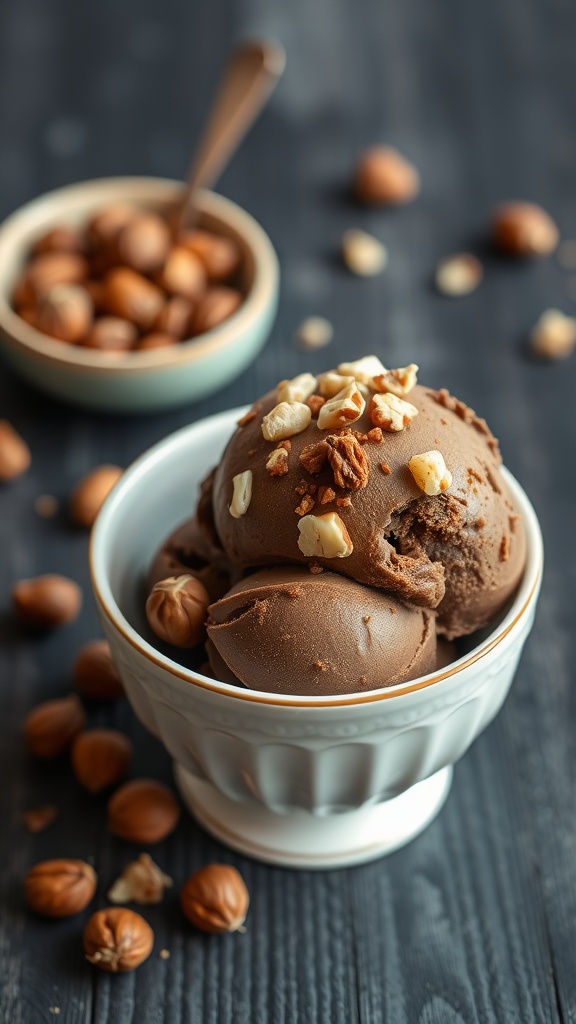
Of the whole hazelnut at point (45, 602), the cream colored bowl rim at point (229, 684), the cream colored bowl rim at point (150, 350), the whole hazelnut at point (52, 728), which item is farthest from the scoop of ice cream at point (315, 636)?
the cream colored bowl rim at point (150, 350)

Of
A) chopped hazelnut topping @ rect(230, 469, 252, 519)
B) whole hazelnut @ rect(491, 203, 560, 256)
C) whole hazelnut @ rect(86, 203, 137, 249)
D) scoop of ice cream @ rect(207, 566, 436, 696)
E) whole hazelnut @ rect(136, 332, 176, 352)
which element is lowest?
whole hazelnut @ rect(136, 332, 176, 352)

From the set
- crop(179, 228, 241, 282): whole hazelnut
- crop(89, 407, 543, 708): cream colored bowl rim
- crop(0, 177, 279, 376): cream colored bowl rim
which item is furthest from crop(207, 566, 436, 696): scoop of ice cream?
crop(179, 228, 241, 282): whole hazelnut

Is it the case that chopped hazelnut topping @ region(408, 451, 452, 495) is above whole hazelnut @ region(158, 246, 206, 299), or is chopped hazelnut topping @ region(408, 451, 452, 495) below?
above

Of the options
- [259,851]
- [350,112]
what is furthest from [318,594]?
[350,112]

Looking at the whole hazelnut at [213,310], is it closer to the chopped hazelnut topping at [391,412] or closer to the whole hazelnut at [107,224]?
the whole hazelnut at [107,224]

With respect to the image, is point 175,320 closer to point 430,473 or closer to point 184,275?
point 184,275

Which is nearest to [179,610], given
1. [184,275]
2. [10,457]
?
[10,457]

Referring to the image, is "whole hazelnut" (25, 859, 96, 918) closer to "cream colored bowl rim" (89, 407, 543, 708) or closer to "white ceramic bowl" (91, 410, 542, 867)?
"white ceramic bowl" (91, 410, 542, 867)
